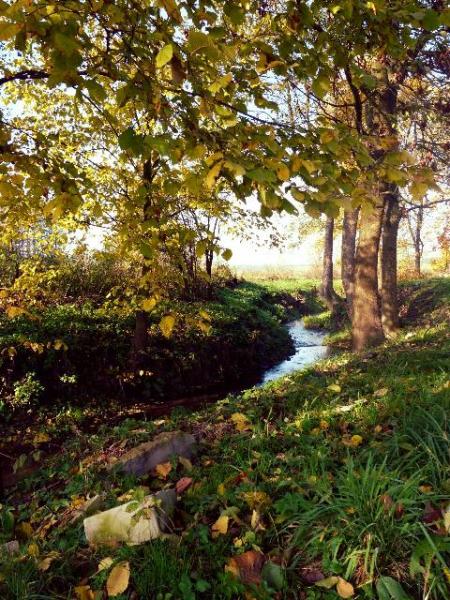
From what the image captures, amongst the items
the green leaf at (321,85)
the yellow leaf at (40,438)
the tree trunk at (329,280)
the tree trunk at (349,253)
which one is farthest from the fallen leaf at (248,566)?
the tree trunk at (329,280)

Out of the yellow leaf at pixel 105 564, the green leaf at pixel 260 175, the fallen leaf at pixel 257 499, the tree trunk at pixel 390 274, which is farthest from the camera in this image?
the tree trunk at pixel 390 274

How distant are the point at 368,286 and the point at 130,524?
740 cm

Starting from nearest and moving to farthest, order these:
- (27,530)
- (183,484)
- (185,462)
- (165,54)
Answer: (165,54) → (27,530) → (183,484) → (185,462)

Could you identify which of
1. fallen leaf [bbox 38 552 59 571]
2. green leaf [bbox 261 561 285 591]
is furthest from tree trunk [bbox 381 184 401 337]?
fallen leaf [bbox 38 552 59 571]

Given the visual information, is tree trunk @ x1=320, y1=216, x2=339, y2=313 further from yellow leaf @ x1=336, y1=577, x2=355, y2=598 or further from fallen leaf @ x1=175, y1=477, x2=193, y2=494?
yellow leaf @ x1=336, y1=577, x2=355, y2=598

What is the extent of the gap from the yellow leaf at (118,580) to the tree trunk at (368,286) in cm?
752

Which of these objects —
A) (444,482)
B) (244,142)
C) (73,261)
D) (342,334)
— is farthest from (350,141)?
(342,334)

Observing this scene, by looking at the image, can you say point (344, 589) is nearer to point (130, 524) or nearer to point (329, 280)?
point (130, 524)

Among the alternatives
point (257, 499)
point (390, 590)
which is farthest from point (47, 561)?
point (390, 590)

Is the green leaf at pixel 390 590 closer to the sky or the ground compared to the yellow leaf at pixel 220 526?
closer to the sky

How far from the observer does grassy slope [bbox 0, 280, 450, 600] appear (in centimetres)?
228

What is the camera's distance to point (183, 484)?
3.50 meters

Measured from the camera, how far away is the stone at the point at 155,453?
13.0ft

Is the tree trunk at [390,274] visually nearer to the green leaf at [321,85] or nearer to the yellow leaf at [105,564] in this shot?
the green leaf at [321,85]
